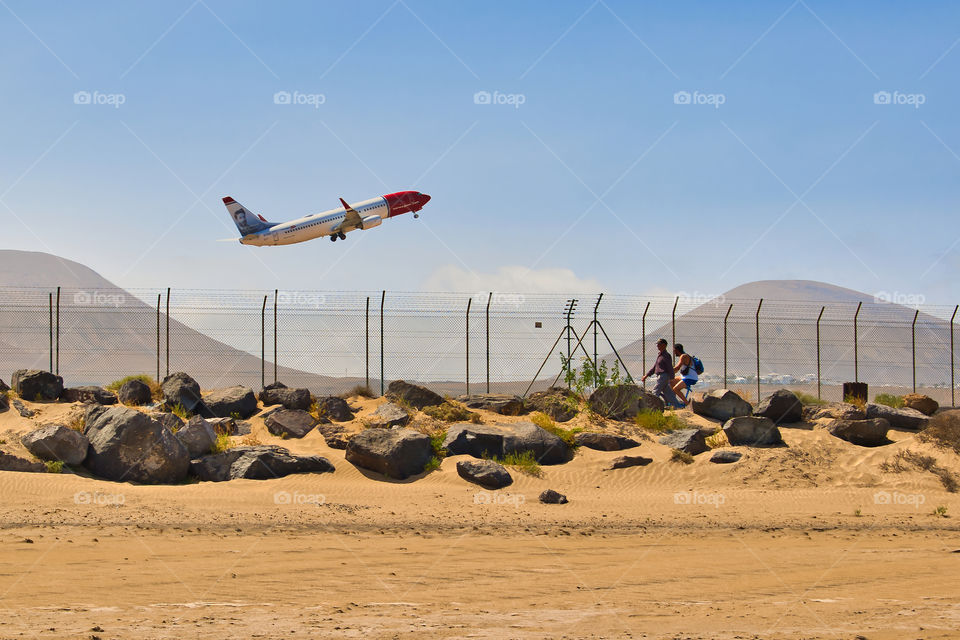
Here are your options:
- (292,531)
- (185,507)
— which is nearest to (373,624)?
(292,531)

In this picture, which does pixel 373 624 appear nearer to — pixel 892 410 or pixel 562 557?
pixel 562 557

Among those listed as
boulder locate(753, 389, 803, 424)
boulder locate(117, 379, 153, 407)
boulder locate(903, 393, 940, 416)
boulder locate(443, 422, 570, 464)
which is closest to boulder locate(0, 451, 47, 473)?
boulder locate(117, 379, 153, 407)

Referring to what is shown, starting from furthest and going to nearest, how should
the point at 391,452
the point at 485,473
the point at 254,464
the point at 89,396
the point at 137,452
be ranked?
the point at 89,396 → the point at 391,452 → the point at 485,473 → the point at 254,464 → the point at 137,452

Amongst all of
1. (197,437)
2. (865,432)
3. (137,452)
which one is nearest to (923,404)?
(865,432)

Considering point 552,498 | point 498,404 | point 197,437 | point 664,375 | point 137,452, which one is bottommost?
point 552,498

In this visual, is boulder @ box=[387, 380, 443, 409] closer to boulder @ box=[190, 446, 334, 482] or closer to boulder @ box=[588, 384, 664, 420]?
boulder @ box=[588, 384, 664, 420]

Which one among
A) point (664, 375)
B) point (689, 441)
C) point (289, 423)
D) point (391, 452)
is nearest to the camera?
point (391, 452)

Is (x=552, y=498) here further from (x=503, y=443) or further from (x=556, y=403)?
(x=556, y=403)
